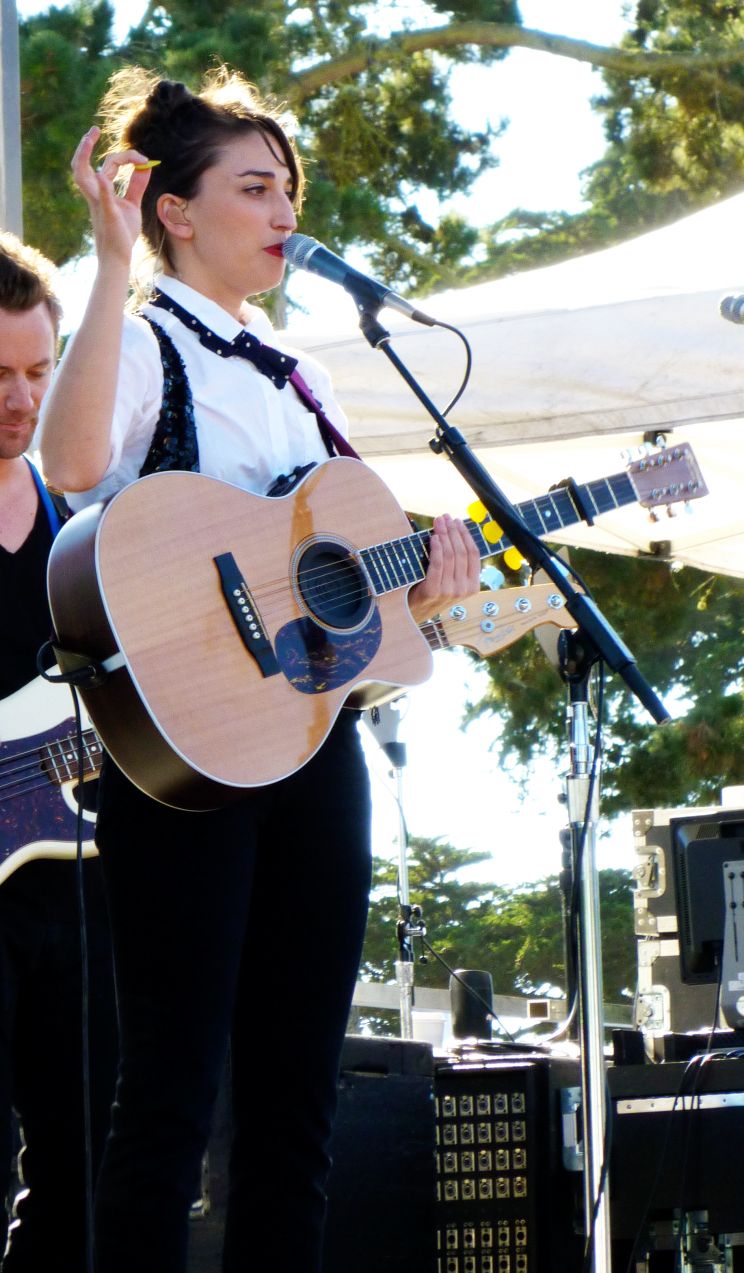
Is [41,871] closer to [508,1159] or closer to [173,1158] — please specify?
[173,1158]

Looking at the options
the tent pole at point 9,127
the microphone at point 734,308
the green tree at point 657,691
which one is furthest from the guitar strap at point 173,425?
the green tree at point 657,691

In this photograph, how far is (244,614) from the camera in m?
2.31

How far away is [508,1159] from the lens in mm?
3510

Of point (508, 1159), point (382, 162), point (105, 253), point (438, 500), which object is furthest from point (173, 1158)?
point (382, 162)

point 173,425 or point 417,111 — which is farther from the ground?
point 417,111

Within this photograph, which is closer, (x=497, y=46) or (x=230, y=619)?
(x=230, y=619)

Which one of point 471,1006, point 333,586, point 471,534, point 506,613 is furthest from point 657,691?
point 333,586

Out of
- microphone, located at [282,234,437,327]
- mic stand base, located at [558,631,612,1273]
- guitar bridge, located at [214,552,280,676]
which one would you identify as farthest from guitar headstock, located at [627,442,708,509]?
guitar bridge, located at [214,552,280,676]

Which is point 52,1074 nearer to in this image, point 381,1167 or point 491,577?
point 381,1167

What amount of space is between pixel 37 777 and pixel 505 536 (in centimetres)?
86

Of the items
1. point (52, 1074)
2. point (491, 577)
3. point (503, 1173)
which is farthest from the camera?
point (503, 1173)

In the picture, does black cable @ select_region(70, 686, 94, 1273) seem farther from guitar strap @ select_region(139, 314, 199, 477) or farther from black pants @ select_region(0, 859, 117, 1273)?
guitar strap @ select_region(139, 314, 199, 477)

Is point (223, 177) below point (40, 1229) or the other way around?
the other way around

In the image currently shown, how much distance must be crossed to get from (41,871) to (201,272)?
0.97m
